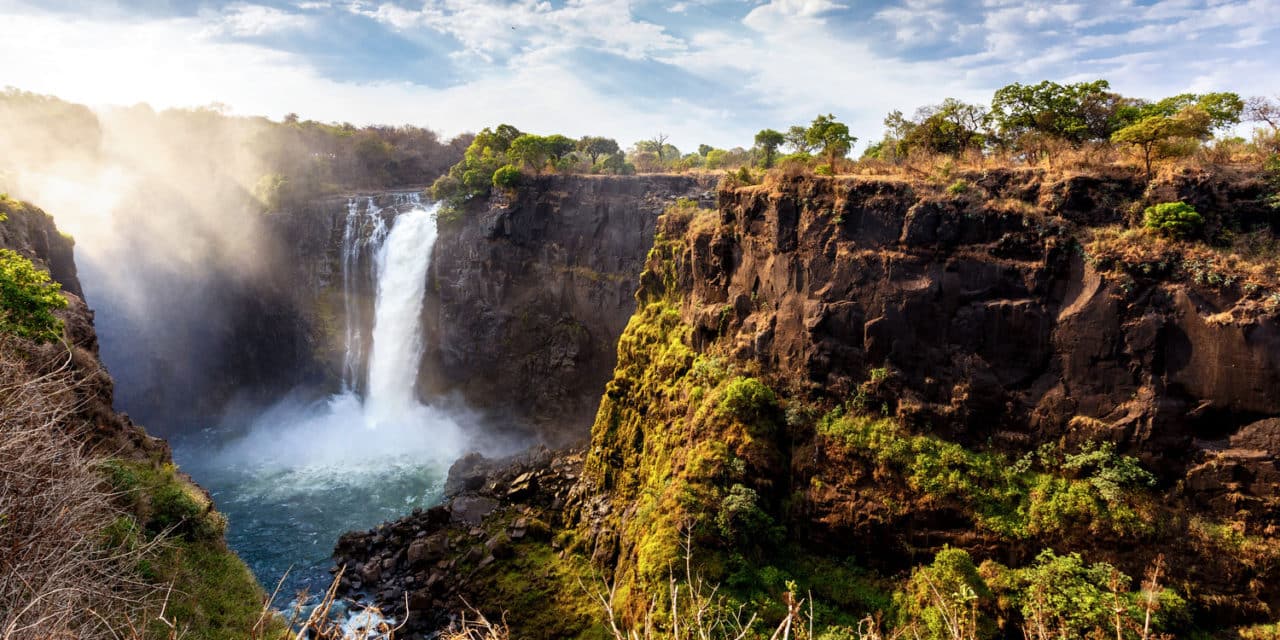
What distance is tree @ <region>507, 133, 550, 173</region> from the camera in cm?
3878

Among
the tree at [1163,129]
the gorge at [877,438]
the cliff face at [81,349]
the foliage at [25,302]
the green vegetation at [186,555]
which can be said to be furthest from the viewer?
the cliff face at [81,349]

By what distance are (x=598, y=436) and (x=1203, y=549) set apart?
1902 cm

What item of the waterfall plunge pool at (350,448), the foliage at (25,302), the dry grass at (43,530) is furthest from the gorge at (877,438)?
the dry grass at (43,530)

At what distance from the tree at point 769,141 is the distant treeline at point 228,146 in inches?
1326

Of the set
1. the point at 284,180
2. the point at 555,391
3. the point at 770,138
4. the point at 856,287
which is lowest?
the point at 555,391

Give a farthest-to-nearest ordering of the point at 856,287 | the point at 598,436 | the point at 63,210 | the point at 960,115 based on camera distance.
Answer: the point at 63,210 < the point at 598,436 < the point at 960,115 < the point at 856,287

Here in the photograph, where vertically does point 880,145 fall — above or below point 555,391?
above

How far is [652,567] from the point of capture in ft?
54.2

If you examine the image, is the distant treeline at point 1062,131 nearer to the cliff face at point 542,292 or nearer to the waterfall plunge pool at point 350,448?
the cliff face at point 542,292

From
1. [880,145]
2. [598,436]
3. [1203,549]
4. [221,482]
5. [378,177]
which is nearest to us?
[1203,549]

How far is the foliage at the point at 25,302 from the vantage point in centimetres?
1250

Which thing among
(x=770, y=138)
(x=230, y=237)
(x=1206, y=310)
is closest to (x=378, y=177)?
(x=230, y=237)

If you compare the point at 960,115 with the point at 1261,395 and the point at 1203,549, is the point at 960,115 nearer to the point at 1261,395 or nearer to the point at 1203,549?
the point at 1261,395

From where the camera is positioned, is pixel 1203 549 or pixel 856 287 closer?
pixel 1203 549
